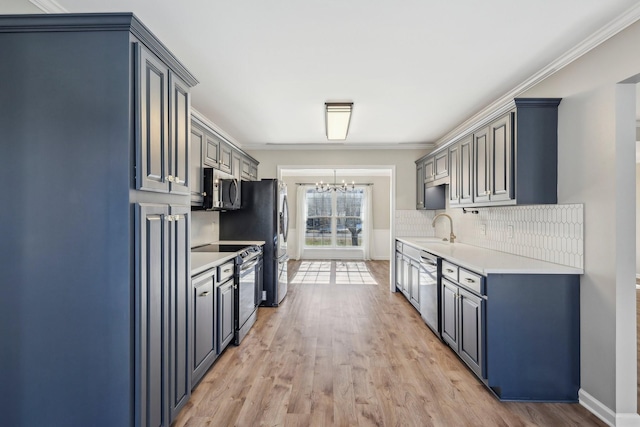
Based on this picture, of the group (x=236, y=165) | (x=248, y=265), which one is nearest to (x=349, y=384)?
(x=248, y=265)

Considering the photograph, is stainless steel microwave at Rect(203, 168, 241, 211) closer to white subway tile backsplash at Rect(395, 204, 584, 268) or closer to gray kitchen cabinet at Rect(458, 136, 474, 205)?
gray kitchen cabinet at Rect(458, 136, 474, 205)

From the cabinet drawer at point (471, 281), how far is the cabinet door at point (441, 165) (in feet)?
5.88

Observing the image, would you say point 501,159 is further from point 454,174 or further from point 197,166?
point 197,166

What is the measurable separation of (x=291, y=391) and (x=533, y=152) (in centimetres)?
260

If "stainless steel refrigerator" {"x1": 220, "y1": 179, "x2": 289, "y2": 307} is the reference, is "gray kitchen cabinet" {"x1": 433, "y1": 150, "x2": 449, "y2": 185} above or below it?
above

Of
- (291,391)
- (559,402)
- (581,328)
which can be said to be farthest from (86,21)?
(559,402)

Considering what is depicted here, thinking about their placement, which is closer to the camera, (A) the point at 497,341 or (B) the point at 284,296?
(A) the point at 497,341

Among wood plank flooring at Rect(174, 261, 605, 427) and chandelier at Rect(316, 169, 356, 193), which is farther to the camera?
chandelier at Rect(316, 169, 356, 193)

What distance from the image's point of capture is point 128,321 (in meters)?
1.47

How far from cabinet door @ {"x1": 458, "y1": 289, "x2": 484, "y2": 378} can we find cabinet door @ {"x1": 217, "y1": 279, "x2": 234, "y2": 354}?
203 cm

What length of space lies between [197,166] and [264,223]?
4.52 feet

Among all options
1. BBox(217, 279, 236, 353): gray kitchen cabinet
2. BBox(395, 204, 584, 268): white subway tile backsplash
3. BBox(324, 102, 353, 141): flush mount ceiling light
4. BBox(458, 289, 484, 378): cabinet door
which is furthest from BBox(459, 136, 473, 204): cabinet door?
BBox(217, 279, 236, 353): gray kitchen cabinet

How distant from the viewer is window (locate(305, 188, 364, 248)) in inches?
361

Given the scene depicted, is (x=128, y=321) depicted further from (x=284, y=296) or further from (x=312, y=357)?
(x=284, y=296)
